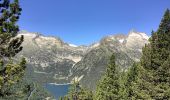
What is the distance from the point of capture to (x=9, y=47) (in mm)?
34594

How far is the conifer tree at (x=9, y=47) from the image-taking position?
33188 mm

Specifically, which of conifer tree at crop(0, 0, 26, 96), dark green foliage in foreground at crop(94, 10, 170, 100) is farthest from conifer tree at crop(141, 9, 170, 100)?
conifer tree at crop(0, 0, 26, 96)

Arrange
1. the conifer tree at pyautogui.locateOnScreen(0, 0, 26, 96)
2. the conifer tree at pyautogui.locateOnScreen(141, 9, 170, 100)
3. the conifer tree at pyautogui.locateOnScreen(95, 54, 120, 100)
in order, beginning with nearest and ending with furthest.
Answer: the conifer tree at pyautogui.locateOnScreen(0, 0, 26, 96) → the conifer tree at pyautogui.locateOnScreen(141, 9, 170, 100) → the conifer tree at pyautogui.locateOnScreen(95, 54, 120, 100)

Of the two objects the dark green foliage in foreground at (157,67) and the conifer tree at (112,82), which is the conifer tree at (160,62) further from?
the conifer tree at (112,82)

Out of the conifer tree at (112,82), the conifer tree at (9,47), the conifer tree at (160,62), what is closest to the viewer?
the conifer tree at (9,47)

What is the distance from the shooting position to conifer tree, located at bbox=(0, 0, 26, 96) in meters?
33.2

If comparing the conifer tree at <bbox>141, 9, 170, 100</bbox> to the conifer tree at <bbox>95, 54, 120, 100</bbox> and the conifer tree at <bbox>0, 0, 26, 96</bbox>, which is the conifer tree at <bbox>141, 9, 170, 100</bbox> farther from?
the conifer tree at <bbox>95, 54, 120, 100</bbox>

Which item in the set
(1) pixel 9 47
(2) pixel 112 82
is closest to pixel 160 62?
(1) pixel 9 47

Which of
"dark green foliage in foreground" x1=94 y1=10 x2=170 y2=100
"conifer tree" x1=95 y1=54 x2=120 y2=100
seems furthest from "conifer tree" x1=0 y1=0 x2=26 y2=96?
"conifer tree" x1=95 y1=54 x2=120 y2=100

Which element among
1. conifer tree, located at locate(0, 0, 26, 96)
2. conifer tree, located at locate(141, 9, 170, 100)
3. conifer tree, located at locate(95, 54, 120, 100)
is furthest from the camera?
conifer tree, located at locate(95, 54, 120, 100)

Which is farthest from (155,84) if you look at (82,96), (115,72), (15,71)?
(82,96)

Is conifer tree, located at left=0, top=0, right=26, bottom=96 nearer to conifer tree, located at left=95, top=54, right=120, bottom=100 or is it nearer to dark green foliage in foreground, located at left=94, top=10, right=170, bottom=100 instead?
dark green foliage in foreground, located at left=94, top=10, right=170, bottom=100

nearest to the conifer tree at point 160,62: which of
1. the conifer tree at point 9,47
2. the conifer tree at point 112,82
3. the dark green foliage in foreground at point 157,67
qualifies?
the dark green foliage in foreground at point 157,67

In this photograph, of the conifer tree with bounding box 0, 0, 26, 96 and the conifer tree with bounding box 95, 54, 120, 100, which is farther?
the conifer tree with bounding box 95, 54, 120, 100
